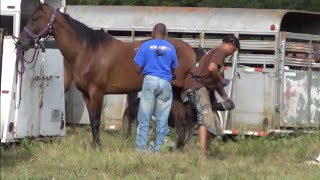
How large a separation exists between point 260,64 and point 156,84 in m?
3.65

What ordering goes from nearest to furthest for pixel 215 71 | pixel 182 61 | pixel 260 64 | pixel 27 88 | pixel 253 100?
pixel 215 71, pixel 27 88, pixel 182 61, pixel 253 100, pixel 260 64

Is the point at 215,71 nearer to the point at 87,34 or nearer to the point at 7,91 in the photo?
the point at 87,34

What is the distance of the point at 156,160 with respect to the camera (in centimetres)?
911

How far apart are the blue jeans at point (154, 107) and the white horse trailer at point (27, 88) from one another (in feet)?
6.49

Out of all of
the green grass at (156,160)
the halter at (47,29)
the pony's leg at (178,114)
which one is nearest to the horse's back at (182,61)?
the pony's leg at (178,114)

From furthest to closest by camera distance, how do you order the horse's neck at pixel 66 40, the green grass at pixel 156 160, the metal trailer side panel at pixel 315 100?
the metal trailer side panel at pixel 315 100, the horse's neck at pixel 66 40, the green grass at pixel 156 160

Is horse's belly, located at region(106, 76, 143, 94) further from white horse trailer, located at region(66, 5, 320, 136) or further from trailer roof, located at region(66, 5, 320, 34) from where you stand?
trailer roof, located at region(66, 5, 320, 34)

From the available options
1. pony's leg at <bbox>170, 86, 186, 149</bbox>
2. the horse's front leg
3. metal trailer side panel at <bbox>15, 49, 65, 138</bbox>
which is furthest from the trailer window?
pony's leg at <bbox>170, 86, 186, 149</bbox>

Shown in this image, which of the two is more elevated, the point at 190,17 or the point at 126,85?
the point at 190,17

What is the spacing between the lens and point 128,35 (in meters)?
14.0

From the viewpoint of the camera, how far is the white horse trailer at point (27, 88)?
10.6 meters

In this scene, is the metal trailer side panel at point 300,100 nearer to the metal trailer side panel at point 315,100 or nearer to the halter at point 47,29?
the metal trailer side panel at point 315,100

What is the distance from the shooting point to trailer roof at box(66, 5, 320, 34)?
1319cm

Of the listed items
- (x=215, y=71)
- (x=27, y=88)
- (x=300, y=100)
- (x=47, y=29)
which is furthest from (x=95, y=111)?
(x=300, y=100)
